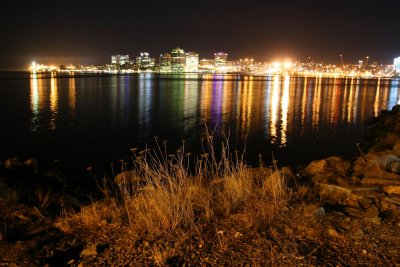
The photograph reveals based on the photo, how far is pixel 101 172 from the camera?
1467cm

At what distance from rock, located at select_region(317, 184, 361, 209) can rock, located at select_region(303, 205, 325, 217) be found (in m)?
1.08

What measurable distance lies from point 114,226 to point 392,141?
12791 mm

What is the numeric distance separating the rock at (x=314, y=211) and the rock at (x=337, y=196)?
108 cm

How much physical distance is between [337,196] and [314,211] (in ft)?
5.54

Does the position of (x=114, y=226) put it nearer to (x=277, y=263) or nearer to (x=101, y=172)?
(x=277, y=263)

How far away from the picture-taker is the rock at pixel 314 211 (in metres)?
5.55

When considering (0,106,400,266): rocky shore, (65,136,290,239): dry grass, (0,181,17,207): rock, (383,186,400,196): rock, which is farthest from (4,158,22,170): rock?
(383,186,400,196): rock

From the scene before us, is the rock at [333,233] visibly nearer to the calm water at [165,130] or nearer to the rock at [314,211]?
the rock at [314,211]

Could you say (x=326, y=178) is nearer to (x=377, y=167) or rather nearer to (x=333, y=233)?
(x=377, y=167)

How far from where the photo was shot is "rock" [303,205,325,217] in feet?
18.2

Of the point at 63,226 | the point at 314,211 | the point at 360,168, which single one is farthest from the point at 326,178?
the point at 63,226

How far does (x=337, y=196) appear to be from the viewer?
7.03 meters

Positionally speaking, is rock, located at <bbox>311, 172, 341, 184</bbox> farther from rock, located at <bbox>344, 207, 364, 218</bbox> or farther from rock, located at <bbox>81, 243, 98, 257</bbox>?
rock, located at <bbox>81, 243, 98, 257</bbox>

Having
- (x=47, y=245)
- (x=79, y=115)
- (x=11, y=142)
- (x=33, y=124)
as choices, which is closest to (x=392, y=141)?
(x=47, y=245)
